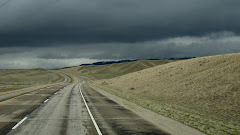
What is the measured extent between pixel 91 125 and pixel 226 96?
1631 cm

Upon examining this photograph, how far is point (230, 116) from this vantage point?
14.8 m

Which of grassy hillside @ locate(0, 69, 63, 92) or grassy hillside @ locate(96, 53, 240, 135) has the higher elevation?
grassy hillside @ locate(96, 53, 240, 135)

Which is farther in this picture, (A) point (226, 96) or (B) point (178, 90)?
(B) point (178, 90)

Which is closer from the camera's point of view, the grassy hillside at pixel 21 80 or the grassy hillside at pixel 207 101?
the grassy hillside at pixel 207 101

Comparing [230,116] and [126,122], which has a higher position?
[126,122]

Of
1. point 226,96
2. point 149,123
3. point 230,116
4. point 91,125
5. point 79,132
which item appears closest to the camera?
point 79,132

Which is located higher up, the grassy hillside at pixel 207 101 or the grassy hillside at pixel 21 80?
the grassy hillside at pixel 207 101

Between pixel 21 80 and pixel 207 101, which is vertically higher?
pixel 207 101

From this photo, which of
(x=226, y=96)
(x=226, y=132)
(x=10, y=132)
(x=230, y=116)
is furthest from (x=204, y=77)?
(x=10, y=132)

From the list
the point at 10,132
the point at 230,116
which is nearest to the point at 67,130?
the point at 10,132

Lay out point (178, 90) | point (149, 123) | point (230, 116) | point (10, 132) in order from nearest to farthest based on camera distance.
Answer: point (10, 132) → point (149, 123) → point (230, 116) → point (178, 90)

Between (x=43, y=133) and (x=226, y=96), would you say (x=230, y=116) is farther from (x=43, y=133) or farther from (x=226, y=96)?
(x=43, y=133)

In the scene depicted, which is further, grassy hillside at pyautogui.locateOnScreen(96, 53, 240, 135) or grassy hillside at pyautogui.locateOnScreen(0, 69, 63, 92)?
grassy hillside at pyautogui.locateOnScreen(0, 69, 63, 92)

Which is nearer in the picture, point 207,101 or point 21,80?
point 207,101
